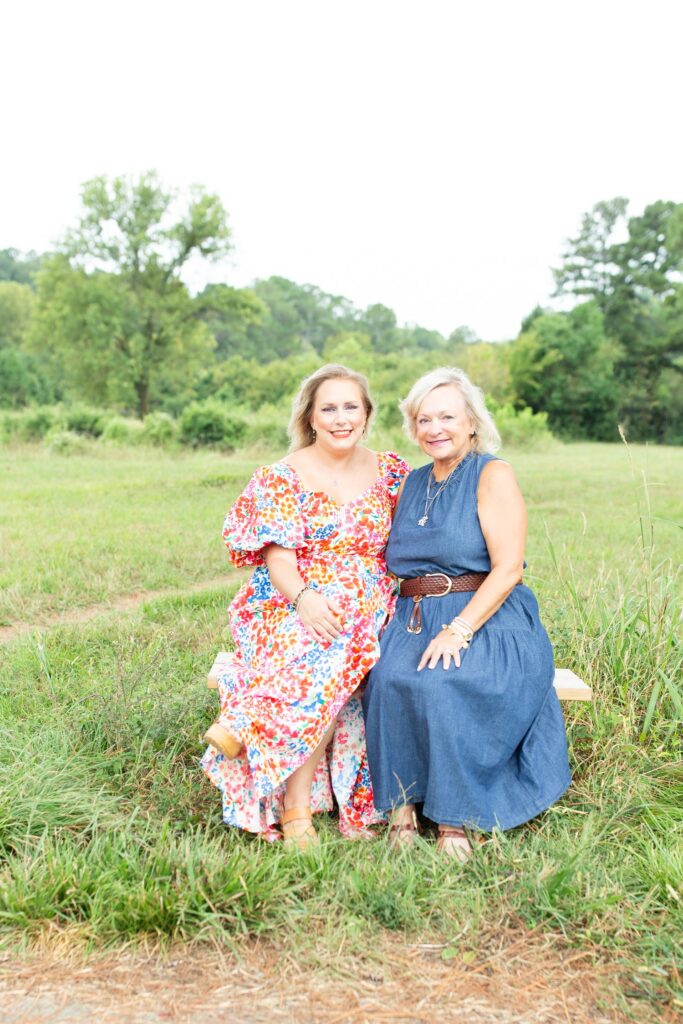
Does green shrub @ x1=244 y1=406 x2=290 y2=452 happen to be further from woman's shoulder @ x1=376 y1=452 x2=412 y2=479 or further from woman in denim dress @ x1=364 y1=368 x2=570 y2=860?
woman in denim dress @ x1=364 y1=368 x2=570 y2=860

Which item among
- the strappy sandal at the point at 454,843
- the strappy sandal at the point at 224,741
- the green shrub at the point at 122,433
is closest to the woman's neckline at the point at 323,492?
the strappy sandal at the point at 224,741

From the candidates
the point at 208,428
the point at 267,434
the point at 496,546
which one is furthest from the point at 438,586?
the point at 208,428

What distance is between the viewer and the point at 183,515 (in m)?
9.66

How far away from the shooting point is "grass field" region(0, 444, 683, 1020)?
2.43 meters

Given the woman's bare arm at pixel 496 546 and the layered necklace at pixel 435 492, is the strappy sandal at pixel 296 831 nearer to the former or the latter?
the woman's bare arm at pixel 496 546

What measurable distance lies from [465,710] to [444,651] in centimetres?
20

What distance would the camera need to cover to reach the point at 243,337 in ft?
181

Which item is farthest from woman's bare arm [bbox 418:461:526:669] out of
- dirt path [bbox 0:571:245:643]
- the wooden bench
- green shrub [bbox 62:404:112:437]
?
green shrub [bbox 62:404:112:437]

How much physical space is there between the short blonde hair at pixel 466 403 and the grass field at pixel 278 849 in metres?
0.74

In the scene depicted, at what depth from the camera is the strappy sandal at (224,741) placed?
9.85ft

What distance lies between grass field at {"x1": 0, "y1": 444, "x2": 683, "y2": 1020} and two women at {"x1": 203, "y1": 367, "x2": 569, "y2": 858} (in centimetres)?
17

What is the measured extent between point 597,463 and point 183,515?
1225 centimetres

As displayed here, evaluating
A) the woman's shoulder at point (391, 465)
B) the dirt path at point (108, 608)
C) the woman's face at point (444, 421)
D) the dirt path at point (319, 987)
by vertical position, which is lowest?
the dirt path at point (108, 608)

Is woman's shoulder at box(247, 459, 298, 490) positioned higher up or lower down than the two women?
higher up
